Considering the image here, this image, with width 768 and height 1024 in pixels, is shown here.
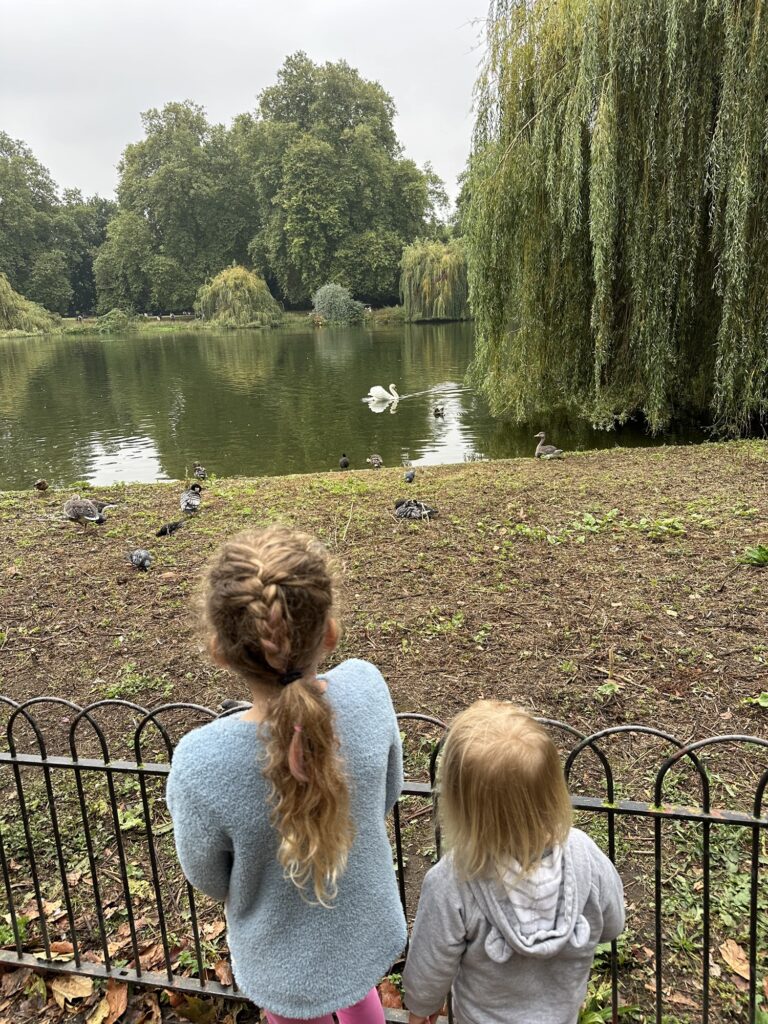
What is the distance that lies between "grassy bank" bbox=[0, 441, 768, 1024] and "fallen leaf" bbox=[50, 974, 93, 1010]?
0.56m

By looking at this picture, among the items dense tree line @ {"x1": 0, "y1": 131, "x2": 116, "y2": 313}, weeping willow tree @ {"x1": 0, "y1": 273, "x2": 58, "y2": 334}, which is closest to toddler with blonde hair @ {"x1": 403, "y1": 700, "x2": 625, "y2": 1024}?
weeping willow tree @ {"x1": 0, "y1": 273, "x2": 58, "y2": 334}

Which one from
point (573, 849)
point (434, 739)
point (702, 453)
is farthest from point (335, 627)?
point (702, 453)

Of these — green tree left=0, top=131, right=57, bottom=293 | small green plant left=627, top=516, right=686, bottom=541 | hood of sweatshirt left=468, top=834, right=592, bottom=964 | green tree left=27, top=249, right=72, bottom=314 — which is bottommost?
small green plant left=627, top=516, right=686, bottom=541

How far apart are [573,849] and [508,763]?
0.93 feet

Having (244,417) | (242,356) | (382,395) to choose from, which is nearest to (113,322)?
(242,356)

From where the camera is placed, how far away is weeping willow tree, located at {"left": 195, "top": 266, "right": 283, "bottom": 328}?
47250mm

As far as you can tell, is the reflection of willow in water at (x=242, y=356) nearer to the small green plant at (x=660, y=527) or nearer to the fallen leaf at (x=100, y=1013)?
the small green plant at (x=660, y=527)

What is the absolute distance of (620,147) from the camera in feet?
28.0

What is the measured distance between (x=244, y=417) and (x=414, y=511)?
11.5m

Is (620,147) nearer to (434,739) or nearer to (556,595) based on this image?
(556,595)

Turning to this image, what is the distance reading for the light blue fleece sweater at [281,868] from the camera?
4.23ft

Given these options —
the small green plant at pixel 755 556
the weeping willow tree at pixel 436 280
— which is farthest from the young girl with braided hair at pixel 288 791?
the weeping willow tree at pixel 436 280

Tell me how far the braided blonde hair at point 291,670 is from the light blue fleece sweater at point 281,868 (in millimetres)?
55

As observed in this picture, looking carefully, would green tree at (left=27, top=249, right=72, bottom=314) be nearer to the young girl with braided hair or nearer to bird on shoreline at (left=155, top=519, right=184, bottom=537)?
Result: bird on shoreline at (left=155, top=519, right=184, bottom=537)
